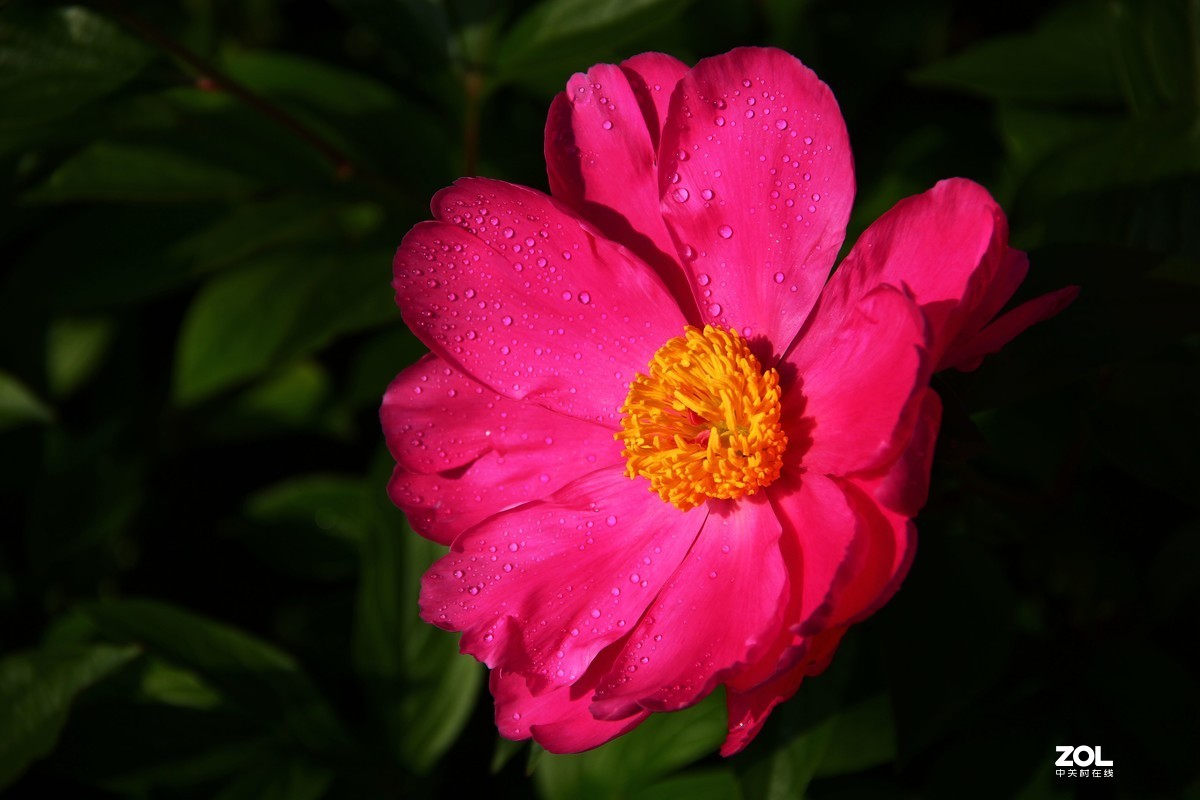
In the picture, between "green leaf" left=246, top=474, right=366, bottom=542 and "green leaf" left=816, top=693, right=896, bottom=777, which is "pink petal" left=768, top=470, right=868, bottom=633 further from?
"green leaf" left=246, top=474, right=366, bottom=542

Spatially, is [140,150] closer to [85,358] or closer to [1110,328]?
[85,358]

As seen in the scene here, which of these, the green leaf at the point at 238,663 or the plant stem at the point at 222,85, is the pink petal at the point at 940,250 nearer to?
the plant stem at the point at 222,85

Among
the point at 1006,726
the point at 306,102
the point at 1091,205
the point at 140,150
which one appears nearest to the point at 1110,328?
the point at 1091,205

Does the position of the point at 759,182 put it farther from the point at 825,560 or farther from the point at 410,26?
the point at 410,26

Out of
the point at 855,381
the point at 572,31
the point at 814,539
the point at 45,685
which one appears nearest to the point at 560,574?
the point at 814,539

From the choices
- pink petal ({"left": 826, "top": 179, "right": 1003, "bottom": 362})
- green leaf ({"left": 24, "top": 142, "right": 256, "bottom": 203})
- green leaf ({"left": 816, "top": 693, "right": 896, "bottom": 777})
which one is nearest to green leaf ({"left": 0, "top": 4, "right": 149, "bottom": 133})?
green leaf ({"left": 24, "top": 142, "right": 256, "bottom": 203})

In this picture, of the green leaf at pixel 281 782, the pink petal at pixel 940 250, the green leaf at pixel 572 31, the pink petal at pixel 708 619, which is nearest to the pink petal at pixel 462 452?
the pink petal at pixel 708 619
